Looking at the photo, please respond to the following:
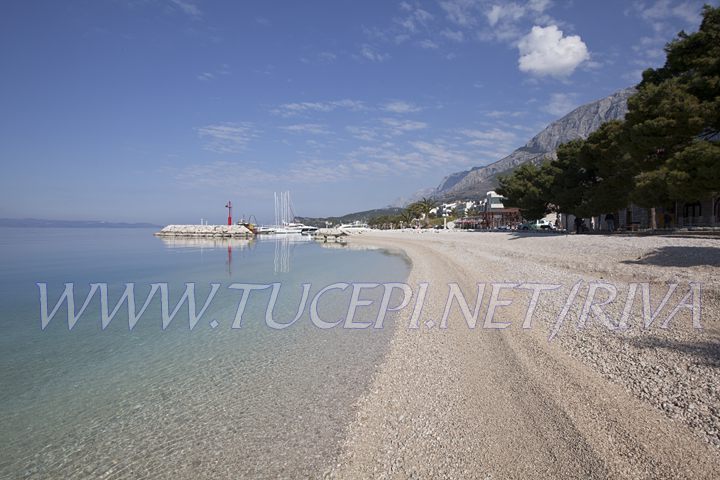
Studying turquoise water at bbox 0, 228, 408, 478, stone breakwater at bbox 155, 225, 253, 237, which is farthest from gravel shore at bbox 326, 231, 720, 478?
stone breakwater at bbox 155, 225, 253, 237

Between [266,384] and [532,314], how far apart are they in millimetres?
6931

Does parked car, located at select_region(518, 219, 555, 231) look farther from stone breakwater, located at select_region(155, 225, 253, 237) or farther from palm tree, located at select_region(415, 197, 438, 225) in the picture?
stone breakwater, located at select_region(155, 225, 253, 237)

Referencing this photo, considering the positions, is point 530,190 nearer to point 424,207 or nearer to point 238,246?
point 238,246

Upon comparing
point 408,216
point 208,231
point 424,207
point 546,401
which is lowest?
point 546,401

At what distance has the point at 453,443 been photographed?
15.8ft

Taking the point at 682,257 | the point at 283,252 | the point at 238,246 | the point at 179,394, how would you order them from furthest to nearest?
the point at 238,246
the point at 283,252
the point at 682,257
the point at 179,394

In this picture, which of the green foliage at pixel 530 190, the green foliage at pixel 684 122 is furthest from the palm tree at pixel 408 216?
the green foliage at pixel 684 122

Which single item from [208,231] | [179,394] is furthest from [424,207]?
[179,394]

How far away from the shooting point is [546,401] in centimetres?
557

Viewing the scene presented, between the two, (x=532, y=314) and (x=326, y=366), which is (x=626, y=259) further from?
(x=326, y=366)

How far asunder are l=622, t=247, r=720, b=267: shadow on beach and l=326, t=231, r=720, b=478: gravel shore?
434cm

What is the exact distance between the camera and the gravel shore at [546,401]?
429 centimetres

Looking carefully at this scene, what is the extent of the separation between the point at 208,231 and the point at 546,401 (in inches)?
4306

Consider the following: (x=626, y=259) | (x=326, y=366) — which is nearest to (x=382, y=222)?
(x=626, y=259)
